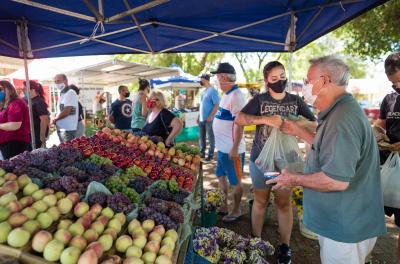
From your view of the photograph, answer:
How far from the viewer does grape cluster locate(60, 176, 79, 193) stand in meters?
1.90

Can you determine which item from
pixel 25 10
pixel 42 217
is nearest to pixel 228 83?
pixel 25 10

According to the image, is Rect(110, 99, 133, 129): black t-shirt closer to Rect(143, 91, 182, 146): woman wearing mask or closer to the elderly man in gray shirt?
Rect(143, 91, 182, 146): woman wearing mask

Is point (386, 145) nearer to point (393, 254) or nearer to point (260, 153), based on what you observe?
point (260, 153)

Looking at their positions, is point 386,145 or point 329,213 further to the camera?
point 386,145

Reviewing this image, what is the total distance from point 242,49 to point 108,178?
3382mm

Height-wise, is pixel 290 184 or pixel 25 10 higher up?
pixel 25 10

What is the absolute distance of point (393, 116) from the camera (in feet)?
9.59

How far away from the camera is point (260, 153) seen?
9.82ft

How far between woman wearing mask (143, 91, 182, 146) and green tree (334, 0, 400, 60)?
235 inches

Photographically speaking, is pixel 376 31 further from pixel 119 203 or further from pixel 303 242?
pixel 119 203

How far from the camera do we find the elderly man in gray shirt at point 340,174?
174cm

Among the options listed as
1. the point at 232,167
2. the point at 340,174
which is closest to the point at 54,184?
the point at 340,174

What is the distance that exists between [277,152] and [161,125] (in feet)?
6.44

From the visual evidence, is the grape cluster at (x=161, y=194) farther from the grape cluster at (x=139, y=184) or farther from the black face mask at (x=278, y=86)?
the black face mask at (x=278, y=86)
